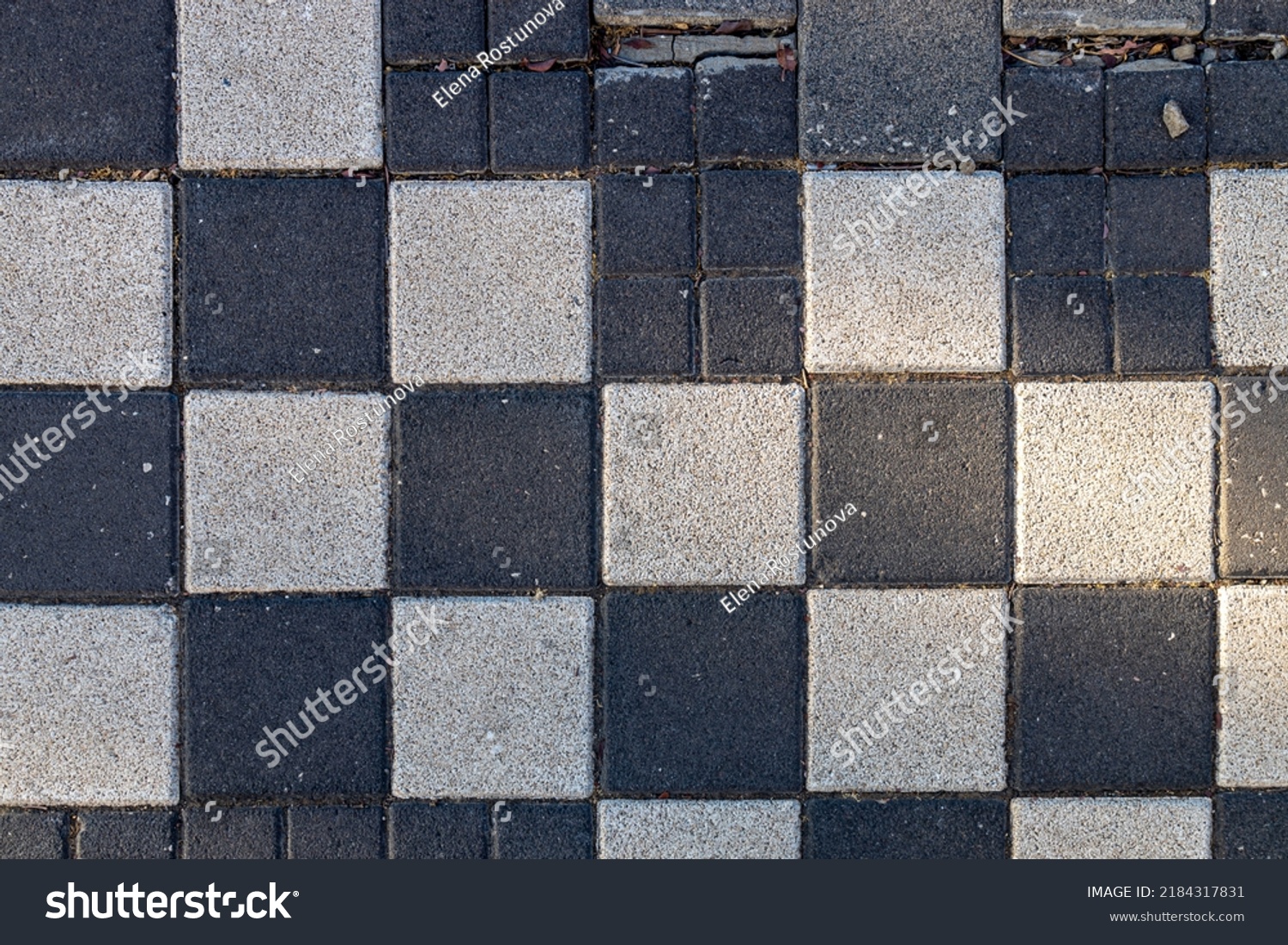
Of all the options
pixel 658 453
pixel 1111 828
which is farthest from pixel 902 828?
pixel 658 453

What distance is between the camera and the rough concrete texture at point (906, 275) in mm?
2738

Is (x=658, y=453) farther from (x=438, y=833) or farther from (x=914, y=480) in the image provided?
(x=438, y=833)

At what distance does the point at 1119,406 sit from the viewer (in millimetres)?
2732

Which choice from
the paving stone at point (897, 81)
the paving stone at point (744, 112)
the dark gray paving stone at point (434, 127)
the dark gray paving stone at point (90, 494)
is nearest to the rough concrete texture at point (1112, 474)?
the paving stone at point (897, 81)

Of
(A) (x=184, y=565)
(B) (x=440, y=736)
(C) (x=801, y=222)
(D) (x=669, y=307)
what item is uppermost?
(C) (x=801, y=222)

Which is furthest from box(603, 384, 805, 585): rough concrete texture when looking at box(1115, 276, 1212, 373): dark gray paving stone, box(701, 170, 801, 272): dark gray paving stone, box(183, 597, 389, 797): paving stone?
box(1115, 276, 1212, 373): dark gray paving stone

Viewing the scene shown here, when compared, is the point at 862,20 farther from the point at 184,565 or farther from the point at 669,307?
the point at 184,565

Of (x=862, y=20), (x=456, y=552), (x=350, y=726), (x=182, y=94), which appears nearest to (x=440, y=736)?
(x=350, y=726)

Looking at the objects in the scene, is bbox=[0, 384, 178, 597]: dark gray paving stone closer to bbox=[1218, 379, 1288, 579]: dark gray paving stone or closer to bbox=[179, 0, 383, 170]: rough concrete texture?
bbox=[179, 0, 383, 170]: rough concrete texture

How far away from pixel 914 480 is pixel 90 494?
2.27 meters

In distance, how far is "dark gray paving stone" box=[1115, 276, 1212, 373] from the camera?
2.74 m

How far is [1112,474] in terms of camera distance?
2.73 meters

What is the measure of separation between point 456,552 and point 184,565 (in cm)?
75

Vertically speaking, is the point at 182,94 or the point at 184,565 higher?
the point at 182,94
